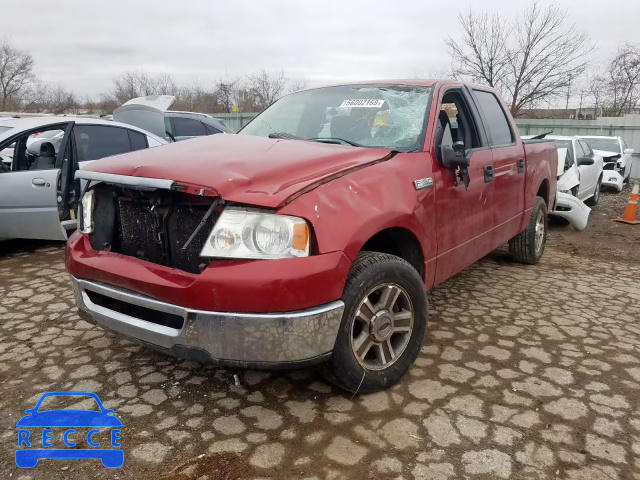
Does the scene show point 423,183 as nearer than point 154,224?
No

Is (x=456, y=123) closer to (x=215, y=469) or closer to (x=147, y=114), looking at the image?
(x=215, y=469)

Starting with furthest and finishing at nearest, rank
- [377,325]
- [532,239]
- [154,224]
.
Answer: [532,239] < [377,325] < [154,224]

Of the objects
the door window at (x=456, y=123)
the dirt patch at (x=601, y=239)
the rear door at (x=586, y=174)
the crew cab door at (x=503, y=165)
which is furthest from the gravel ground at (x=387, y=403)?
the rear door at (x=586, y=174)

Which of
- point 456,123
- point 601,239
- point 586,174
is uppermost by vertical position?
point 456,123

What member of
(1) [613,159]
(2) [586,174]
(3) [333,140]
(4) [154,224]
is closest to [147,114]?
(3) [333,140]

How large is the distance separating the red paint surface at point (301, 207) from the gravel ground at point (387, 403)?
0.69m

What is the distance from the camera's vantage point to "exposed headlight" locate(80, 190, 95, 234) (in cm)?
290

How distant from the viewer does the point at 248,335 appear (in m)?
2.23

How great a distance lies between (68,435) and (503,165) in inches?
147

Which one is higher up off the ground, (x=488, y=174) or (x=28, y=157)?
(x=28, y=157)

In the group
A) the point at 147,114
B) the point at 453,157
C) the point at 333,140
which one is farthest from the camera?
the point at 147,114

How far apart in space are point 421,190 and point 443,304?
1641mm

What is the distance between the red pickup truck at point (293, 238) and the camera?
2242 millimetres

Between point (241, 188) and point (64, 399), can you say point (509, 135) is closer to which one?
point (241, 188)
